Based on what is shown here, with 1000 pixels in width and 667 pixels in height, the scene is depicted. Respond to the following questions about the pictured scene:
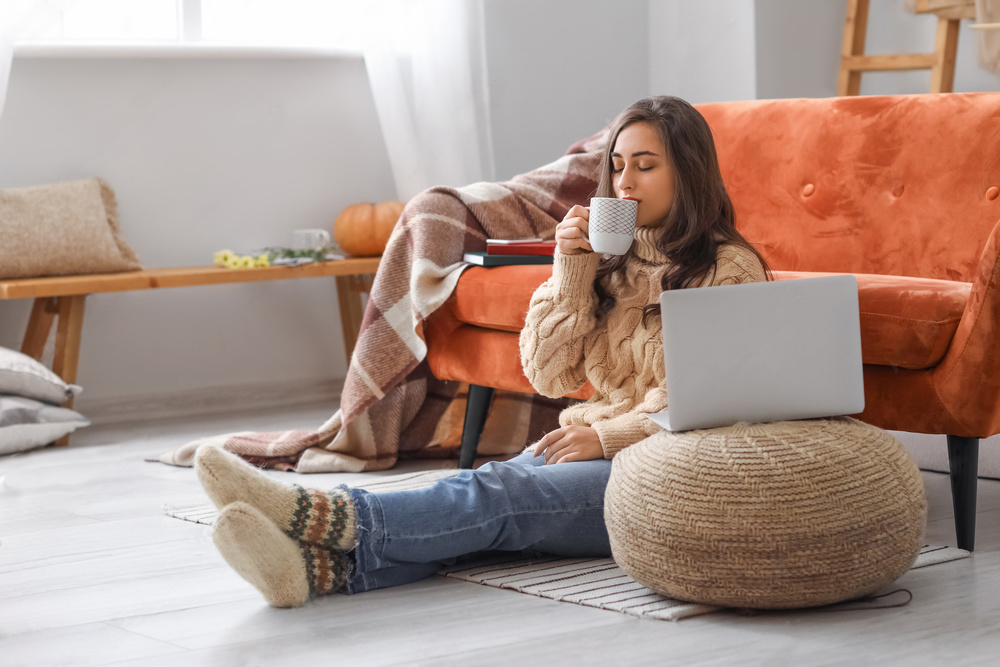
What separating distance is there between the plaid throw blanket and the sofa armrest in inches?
39.8

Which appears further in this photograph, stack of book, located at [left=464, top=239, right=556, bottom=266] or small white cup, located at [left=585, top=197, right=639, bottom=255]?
stack of book, located at [left=464, top=239, right=556, bottom=266]

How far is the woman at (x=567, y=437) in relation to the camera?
1.40m

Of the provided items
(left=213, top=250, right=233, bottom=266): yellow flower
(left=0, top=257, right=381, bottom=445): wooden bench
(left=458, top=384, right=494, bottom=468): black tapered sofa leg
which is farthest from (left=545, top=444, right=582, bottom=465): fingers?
(left=213, top=250, right=233, bottom=266): yellow flower

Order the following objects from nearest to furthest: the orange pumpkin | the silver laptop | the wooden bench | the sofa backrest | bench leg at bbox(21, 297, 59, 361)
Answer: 1. the silver laptop
2. the sofa backrest
3. the wooden bench
4. bench leg at bbox(21, 297, 59, 361)
5. the orange pumpkin

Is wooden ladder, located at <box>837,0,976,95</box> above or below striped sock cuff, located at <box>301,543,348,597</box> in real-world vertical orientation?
above

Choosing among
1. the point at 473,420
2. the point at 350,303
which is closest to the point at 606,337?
the point at 473,420

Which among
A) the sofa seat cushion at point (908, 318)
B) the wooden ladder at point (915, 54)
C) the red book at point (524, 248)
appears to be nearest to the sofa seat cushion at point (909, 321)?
the sofa seat cushion at point (908, 318)

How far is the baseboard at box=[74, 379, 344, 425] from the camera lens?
10.3ft

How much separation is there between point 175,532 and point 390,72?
71.8 inches

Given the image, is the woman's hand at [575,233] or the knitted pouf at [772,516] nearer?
the knitted pouf at [772,516]

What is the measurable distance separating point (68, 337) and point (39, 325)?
110 millimetres

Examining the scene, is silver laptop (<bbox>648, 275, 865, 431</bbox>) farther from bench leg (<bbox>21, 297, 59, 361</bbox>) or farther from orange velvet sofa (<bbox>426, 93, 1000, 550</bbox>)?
bench leg (<bbox>21, 297, 59, 361</bbox>)

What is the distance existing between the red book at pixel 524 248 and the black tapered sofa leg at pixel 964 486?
891mm

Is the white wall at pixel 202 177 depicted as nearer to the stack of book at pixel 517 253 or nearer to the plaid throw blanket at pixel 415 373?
the plaid throw blanket at pixel 415 373
